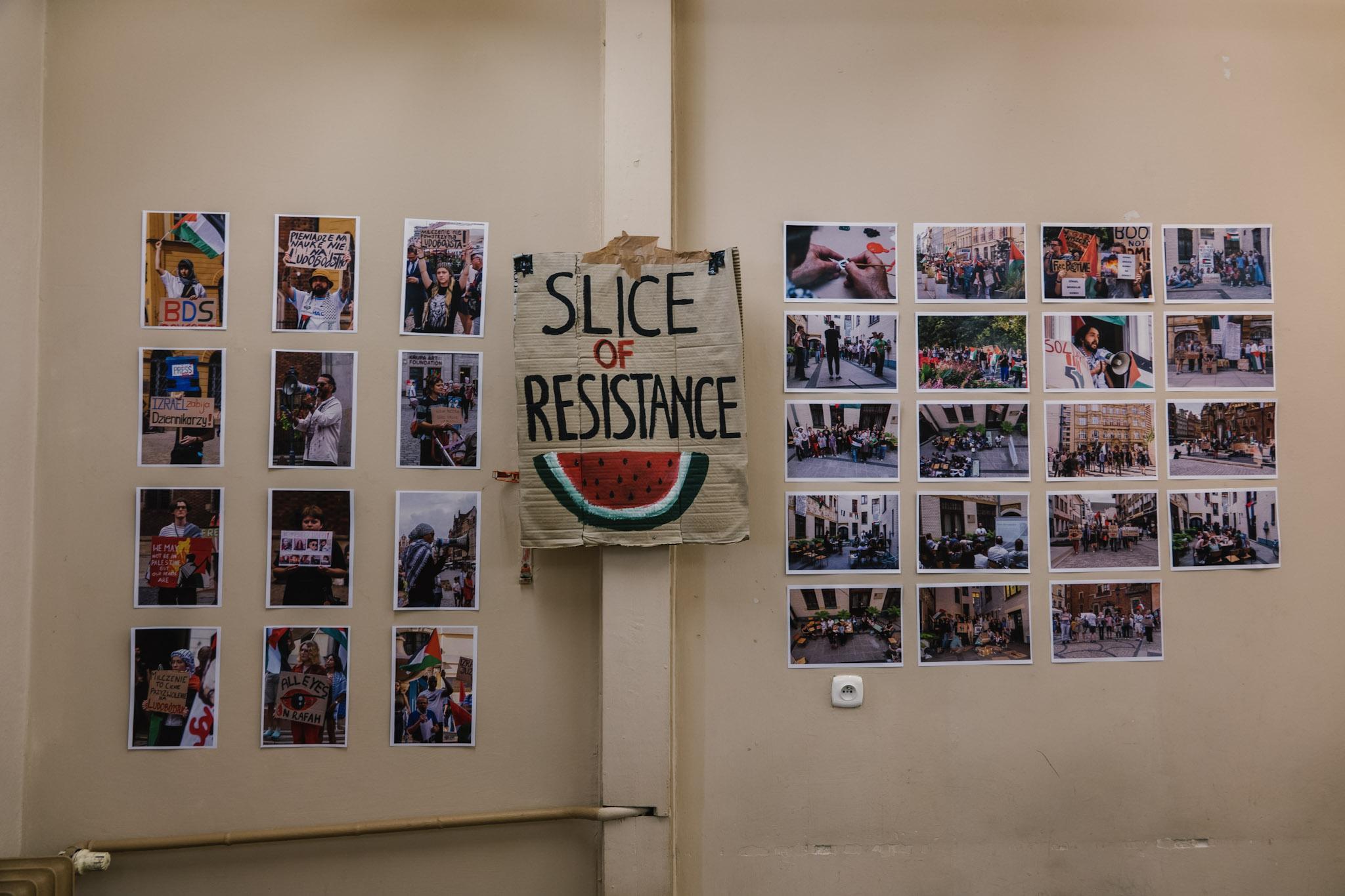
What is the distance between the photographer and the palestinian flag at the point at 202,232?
2.04 meters

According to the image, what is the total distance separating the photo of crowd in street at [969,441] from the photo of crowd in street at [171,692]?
198 centimetres

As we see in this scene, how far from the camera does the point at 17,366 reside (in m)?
1.96

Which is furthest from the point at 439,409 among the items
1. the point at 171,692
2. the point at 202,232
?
the point at 171,692

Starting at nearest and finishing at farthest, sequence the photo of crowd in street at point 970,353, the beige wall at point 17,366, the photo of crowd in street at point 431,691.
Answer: the beige wall at point 17,366
the photo of crowd in street at point 431,691
the photo of crowd in street at point 970,353

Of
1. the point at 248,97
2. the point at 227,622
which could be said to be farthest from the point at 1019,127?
the point at 227,622

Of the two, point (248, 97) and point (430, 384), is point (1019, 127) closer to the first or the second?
point (430, 384)

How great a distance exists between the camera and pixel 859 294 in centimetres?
213

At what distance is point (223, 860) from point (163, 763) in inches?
11.7

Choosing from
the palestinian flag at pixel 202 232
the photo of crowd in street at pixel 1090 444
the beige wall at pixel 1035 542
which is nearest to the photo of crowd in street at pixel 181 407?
the palestinian flag at pixel 202 232

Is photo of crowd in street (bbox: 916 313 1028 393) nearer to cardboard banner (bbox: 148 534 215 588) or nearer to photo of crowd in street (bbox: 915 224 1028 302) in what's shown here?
photo of crowd in street (bbox: 915 224 1028 302)

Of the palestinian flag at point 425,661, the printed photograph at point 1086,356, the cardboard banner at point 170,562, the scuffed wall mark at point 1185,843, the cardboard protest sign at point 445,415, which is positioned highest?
the printed photograph at point 1086,356

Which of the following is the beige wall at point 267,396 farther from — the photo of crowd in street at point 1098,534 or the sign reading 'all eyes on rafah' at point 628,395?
the photo of crowd in street at point 1098,534

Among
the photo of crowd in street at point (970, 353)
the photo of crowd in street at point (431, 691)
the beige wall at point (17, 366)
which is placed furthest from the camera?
the photo of crowd in street at point (970, 353)

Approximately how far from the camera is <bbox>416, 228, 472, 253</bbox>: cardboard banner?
81.4 inches
